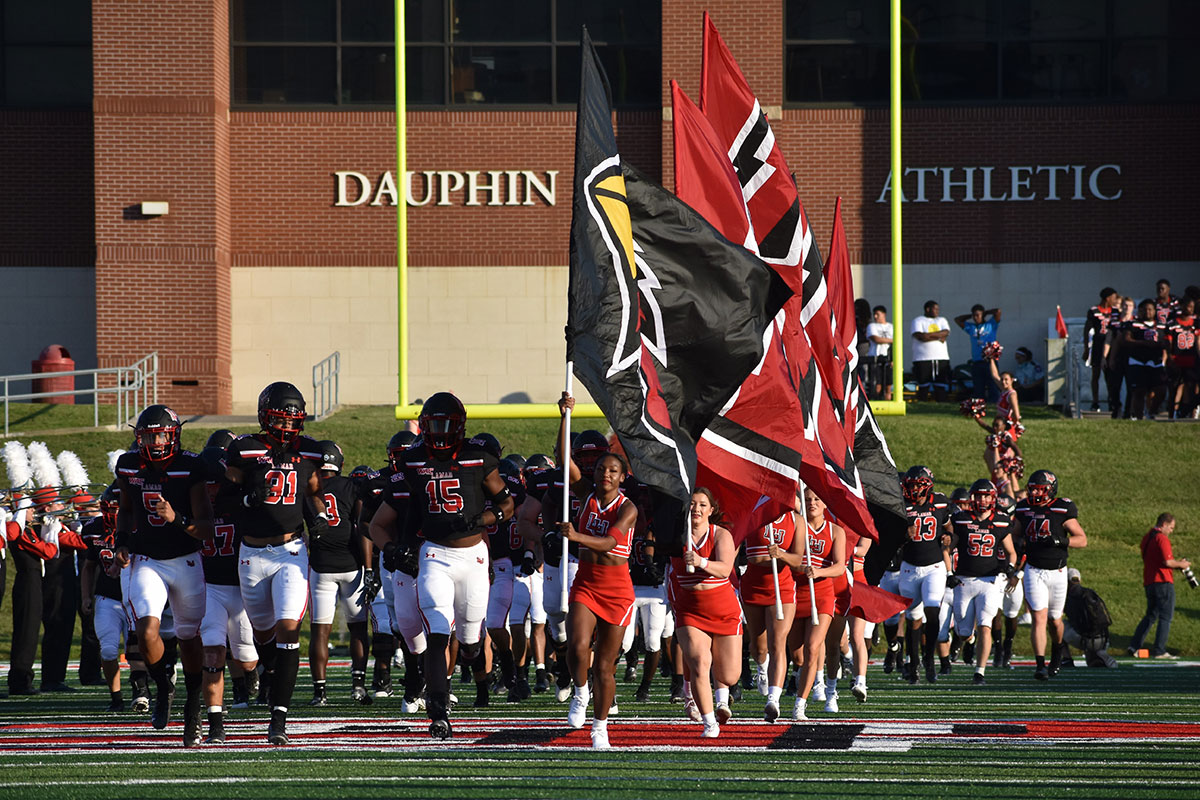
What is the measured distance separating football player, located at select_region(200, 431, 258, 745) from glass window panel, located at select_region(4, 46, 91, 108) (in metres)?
20.8

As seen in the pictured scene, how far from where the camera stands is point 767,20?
2836 centimetres

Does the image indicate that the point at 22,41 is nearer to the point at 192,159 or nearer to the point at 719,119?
the point at 192,159

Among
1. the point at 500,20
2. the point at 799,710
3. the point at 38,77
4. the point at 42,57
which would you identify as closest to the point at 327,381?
the point at 500,20

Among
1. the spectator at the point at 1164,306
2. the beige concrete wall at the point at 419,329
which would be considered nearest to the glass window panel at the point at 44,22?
the beige concrete wall at the point at 419,329

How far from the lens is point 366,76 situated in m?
28.9

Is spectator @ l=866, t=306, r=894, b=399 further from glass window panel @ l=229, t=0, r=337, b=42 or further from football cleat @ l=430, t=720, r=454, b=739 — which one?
football cleat @ l=430, t=720, r=454, b=739

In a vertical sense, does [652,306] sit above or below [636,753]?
above

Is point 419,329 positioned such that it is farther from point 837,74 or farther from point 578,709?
point 578,709

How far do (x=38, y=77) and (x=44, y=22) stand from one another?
3.17 feet

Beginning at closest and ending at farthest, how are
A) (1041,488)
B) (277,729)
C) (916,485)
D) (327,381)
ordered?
(277,729) < (916,485) < (1041,488) < (327,381)

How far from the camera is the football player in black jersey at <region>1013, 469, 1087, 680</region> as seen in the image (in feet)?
51.7

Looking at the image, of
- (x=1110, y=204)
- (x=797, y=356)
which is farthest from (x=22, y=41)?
(x=797, y=356)

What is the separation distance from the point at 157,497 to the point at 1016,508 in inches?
381

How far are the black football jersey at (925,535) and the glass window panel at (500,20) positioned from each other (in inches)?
603
